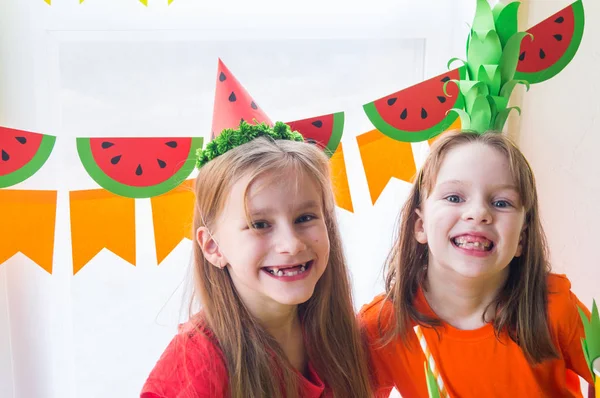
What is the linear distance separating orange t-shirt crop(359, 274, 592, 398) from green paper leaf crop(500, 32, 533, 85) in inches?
17.3

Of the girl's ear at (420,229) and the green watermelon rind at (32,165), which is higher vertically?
the green watermelon rind at (32,165)

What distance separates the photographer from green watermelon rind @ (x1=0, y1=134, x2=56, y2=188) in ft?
3.21

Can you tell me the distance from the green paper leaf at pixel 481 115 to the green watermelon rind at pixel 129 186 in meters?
0.54

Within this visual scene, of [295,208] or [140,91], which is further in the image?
[140,91]

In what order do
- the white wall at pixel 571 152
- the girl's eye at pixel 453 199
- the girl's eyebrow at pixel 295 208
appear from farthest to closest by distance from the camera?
the white wall at pixel 571 152 → the girl's eye at pixel 453 199 → the girl's eyebrow at pixel 295 208

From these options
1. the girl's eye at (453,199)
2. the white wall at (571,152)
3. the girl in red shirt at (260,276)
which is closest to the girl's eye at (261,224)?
the girl in red shirt at (260,276)

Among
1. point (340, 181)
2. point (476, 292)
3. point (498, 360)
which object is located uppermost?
point (340, 181)

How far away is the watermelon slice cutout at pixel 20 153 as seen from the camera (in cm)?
96

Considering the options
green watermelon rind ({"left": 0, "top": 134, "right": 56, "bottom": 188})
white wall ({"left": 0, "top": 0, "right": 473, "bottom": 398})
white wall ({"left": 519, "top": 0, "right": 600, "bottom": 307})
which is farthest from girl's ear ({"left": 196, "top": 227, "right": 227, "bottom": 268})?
white wall ({"left": 519, "top": 0, "right": 600, "bottom": 307})

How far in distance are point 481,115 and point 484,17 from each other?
7.2 inches

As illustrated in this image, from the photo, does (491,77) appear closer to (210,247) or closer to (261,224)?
(261,224)

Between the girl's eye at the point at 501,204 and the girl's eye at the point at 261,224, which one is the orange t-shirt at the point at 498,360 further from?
the girl's eye at the point at 261,224

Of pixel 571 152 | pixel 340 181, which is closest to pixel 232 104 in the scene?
pixel 340 181

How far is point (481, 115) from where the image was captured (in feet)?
3.37
